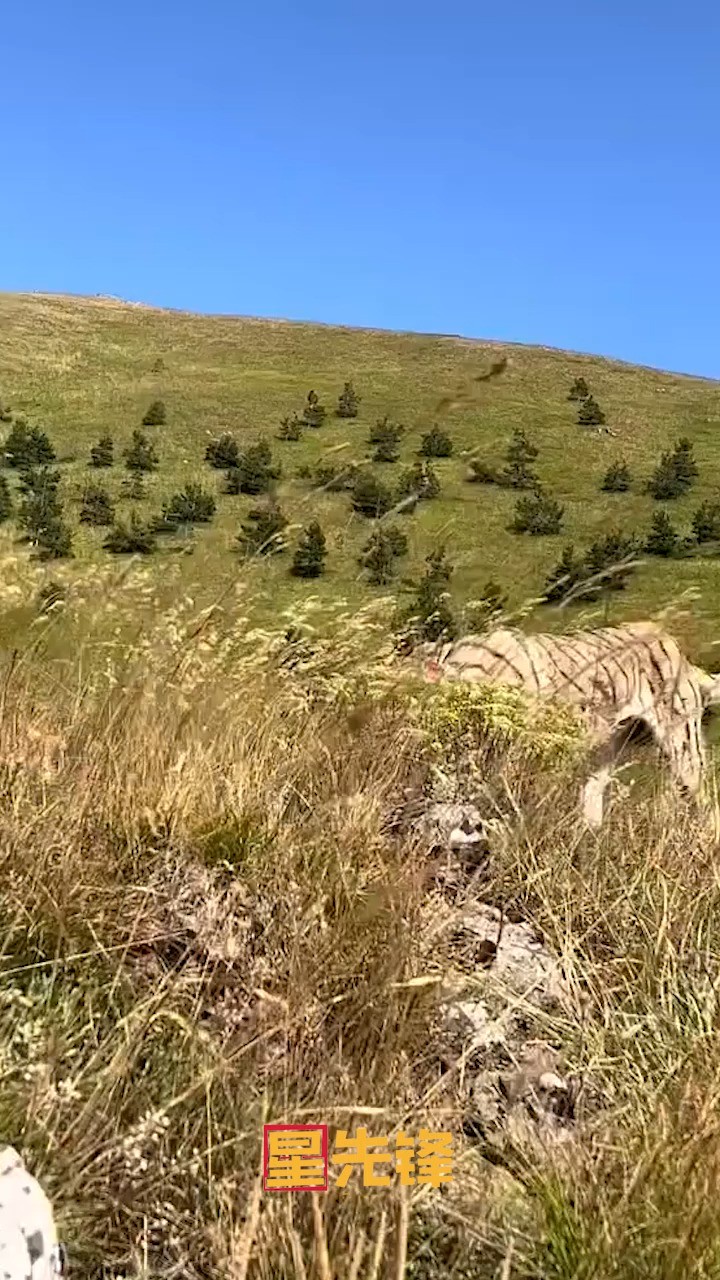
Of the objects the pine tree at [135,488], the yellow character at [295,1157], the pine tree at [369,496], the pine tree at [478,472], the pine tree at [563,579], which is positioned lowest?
the pine tree at [135,488]

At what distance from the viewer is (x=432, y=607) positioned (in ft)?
13.8

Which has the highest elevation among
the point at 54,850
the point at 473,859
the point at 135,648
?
the point at 135,648

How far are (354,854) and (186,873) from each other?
0.39 meters

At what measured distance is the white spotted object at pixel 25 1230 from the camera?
1.38m

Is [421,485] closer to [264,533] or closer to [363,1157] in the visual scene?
[264,533]

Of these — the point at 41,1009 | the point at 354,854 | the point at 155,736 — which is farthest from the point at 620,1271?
the point at 155,736

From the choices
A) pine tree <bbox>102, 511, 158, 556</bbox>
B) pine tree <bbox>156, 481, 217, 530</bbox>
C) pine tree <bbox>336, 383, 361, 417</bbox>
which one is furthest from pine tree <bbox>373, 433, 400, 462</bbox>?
pine tree <bbox>336, 383, 361, 417</bbox>

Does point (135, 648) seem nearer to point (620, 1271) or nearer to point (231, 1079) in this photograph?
point (231, 1079)

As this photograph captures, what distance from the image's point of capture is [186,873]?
2.61 metres

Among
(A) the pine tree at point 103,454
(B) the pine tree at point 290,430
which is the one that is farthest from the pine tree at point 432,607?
(B) the pine tree at point 290,430

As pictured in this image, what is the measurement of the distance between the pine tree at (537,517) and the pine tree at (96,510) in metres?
4.02

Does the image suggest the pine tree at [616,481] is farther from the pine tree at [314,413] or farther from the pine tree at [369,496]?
the pine tree at [369,496]

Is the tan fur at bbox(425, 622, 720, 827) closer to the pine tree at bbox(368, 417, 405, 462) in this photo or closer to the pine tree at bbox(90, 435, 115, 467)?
the pine tree at bbox(368, 417, 405, 462)

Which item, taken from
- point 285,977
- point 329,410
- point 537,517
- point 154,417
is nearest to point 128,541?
point 537,517
